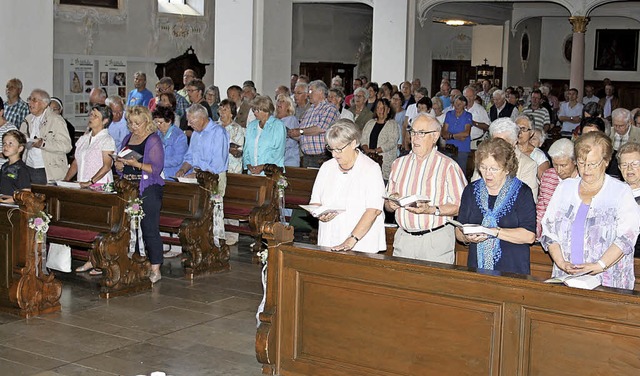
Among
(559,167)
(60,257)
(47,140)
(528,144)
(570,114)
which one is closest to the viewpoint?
(559,167)

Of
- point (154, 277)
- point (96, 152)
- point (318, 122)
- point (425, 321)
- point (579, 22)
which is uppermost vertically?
point (579, 22)

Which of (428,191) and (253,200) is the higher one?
(428,191)

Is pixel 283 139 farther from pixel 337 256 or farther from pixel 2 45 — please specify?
pixel 2 45

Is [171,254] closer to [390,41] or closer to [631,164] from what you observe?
[631,164]

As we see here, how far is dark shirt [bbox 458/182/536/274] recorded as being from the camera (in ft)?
16.4

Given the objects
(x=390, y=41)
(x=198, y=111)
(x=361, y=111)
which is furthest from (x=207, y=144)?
(x=390, y=41)

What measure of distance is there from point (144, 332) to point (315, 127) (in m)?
4.24

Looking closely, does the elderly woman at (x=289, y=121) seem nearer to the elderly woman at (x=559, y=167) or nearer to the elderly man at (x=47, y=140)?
the elderly man at (x=47, y=140)

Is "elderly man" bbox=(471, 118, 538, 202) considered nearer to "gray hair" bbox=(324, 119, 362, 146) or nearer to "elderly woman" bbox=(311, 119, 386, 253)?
"elderly woman" bbox=(311, 119, 386, 253)

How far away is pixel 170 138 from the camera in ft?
29.4

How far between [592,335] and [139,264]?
4.67m

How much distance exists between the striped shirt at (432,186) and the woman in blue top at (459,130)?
6.98 m

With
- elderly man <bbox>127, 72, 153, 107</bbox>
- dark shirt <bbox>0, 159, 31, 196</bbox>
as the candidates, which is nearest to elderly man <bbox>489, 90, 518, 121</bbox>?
elderly man <bbox>127, 72, 153, 107</bbox>

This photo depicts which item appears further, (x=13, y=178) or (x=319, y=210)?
(x=13, y=178)
